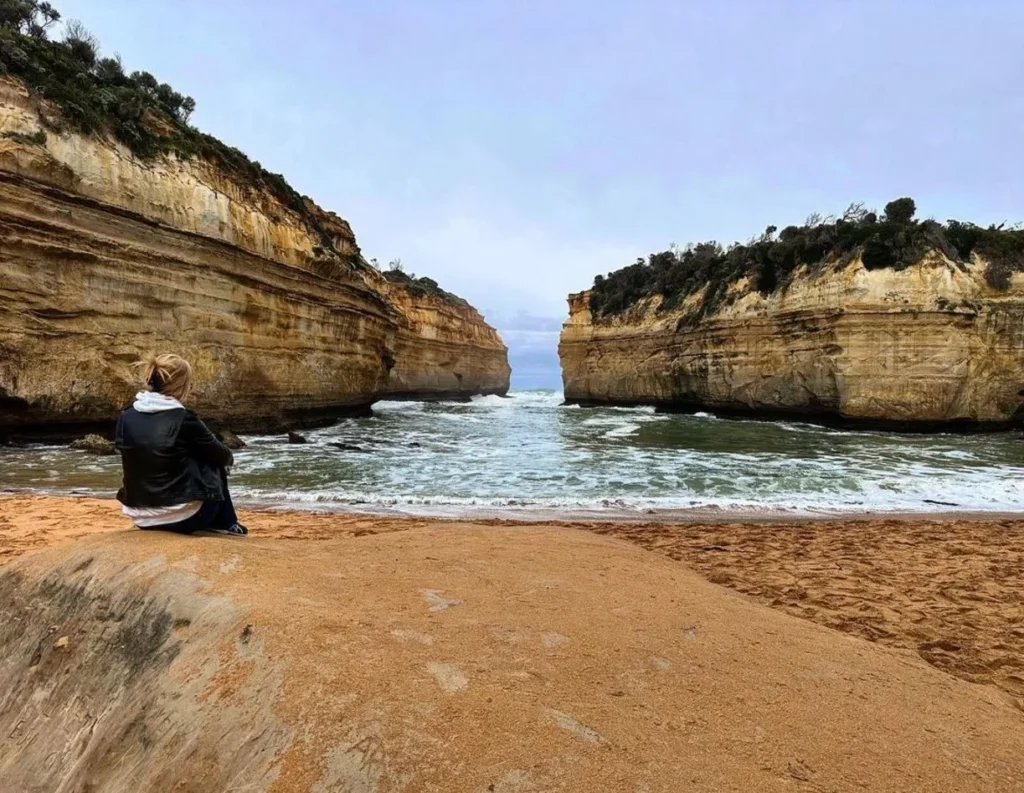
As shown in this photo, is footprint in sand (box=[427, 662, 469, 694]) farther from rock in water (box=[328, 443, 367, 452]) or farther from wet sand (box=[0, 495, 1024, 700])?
rock in water (box=[328, 443, 367, 452])

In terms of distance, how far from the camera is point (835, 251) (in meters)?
21.4

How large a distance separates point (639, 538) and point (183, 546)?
4.56 meters

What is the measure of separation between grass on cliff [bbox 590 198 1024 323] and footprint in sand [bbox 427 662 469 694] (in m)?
22.4

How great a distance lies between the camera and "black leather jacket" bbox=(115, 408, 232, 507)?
10.2 feet

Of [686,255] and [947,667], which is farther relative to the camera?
[686,255]

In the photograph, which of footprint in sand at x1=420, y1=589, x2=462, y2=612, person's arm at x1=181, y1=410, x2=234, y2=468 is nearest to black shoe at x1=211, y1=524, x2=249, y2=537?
person's arm at x1=181, y1=410, x2=234, y2=468

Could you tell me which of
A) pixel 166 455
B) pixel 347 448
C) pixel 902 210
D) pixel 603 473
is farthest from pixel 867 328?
pixel 166 455

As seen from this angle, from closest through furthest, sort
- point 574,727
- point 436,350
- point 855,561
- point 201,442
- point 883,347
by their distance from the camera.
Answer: point 574,727
point 201,442
point 855,561
point 883,347
point 436,350

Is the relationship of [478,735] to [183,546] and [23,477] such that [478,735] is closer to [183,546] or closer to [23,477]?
[183,546]

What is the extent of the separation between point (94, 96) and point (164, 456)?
14838mm

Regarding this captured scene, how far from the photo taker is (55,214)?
12031 millimetres

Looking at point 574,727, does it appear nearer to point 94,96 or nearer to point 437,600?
point 437,600

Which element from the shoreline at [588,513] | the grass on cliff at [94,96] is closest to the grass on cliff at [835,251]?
the shoreline at [588,513]

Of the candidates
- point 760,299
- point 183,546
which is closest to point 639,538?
point 183,546
